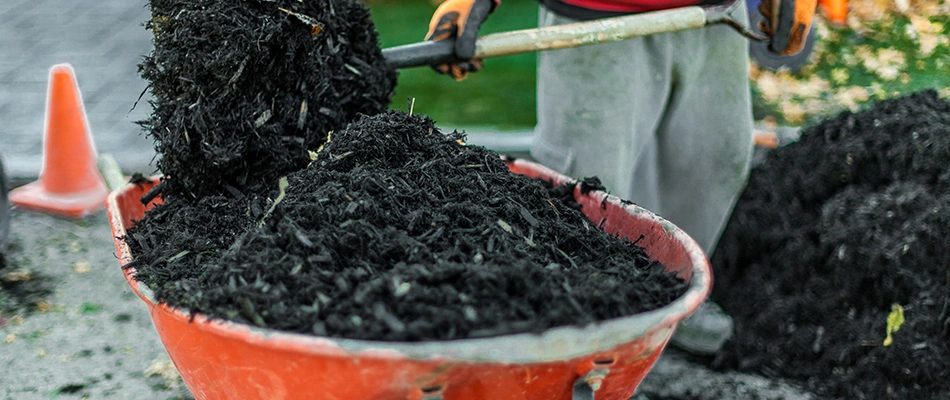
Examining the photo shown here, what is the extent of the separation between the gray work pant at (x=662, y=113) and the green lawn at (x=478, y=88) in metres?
2.14

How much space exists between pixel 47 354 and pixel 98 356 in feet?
0.54

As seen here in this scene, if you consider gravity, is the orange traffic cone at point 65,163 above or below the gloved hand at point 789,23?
below

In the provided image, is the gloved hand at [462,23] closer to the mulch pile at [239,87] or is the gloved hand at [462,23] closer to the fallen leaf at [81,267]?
the mulch pile at [239,87]

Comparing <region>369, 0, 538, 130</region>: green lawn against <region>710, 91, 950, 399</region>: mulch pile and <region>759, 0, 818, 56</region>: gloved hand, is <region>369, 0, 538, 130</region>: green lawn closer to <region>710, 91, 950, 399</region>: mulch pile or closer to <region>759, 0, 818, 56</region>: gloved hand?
<region>710, 91, 950, 399</region>: mulch pile

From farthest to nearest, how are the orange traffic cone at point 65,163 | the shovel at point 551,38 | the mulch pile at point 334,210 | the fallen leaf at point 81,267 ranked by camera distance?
the orange traffic cone at point 65,163 → the fallen leaf at point 81,267 → the shovel at point 551,38 → the mulch pile at point 334,210

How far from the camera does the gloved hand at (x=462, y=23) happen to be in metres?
→ 2.24

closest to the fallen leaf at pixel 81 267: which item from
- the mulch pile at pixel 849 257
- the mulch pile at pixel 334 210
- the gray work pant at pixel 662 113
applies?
the mulch pile at pixel 334 210

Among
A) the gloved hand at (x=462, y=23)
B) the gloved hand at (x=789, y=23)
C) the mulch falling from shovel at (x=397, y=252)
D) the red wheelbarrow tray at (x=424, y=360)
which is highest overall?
the gloved hand at (x=462, y=23)

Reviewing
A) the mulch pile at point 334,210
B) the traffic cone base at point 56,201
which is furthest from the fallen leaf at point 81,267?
the mulch pile at point 334,210

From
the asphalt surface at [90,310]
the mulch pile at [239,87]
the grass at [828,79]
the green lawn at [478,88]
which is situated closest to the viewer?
the mulch pile at [239,87]

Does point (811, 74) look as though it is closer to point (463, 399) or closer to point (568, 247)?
point (568, 247)

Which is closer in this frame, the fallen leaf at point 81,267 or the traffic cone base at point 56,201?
the fallen leaf at point 81,267

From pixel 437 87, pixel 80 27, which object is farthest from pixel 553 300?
pixel 80 27

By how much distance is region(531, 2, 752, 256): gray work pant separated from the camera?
2.54 meters
